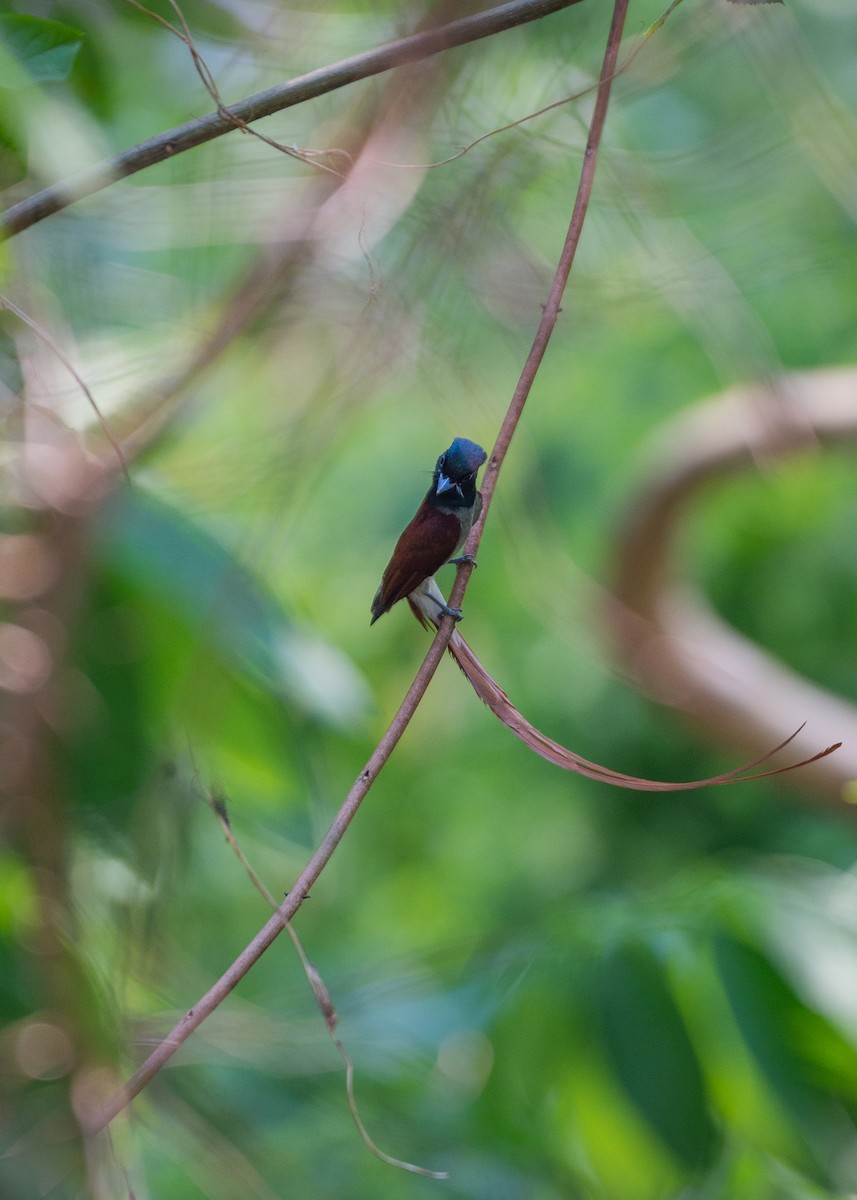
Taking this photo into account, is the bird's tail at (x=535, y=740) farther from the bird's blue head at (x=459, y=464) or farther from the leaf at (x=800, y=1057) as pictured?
the leaf at (x=800, y=1057)

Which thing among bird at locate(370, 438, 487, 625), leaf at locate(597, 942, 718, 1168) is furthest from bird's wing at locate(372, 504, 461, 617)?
leaf at locate(597, 942, 718, 1168)

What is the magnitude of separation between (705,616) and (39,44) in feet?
4.52

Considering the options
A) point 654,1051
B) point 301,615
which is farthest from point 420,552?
point 301,615

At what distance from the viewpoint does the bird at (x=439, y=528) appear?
0.54 meters

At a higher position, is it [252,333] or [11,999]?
[252,333]

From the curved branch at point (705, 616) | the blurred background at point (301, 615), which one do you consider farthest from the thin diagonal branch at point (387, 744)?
the curved branch at point (705, 616)

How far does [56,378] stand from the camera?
837mm

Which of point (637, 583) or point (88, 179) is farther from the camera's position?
point (637, 583)

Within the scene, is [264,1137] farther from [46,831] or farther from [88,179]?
[88,179]

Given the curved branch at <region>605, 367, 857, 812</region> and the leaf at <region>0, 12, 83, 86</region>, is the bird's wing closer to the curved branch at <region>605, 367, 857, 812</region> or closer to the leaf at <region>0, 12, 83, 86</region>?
the leaf at <region>0, 12, 83, 86</region>

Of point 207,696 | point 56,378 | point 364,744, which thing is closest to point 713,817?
point 364,744

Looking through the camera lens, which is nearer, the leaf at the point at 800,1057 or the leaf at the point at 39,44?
the leaf at the point at 39,44

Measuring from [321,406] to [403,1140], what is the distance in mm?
815

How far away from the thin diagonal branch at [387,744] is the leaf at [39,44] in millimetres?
313
